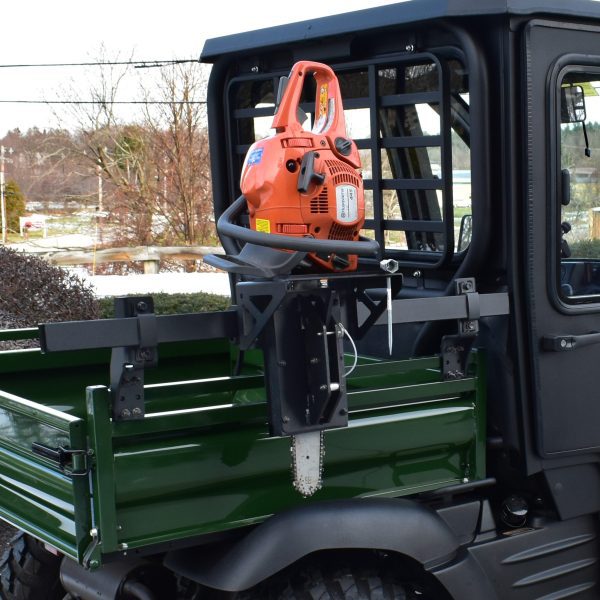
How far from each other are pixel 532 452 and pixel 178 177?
50.5ft

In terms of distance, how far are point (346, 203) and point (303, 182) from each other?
14 cm

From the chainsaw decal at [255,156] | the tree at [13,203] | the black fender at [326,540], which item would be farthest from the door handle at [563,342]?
the tree at [13,203]

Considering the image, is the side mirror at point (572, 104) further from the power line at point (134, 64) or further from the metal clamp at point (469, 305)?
the power line at point (134, 64)

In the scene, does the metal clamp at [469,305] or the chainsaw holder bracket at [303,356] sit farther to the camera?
the metal clamp at [469,305]

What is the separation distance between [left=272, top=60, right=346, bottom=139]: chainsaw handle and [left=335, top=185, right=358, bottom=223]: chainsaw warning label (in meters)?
0.16

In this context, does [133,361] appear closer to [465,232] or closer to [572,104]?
[465,232]

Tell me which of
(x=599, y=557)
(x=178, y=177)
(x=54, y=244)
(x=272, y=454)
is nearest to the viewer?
(x=272, y=454)

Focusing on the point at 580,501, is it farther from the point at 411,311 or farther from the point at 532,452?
the point at 411,311

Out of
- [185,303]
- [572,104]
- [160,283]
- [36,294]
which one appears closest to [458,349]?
[572,104]

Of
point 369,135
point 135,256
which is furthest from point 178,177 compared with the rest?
point 369,135

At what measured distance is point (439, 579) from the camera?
2.70 metres

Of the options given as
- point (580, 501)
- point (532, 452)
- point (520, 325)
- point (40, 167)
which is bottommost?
point (580, 501)

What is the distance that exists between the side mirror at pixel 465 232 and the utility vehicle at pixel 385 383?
1 centimetres

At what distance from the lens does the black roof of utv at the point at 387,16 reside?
2.72m
